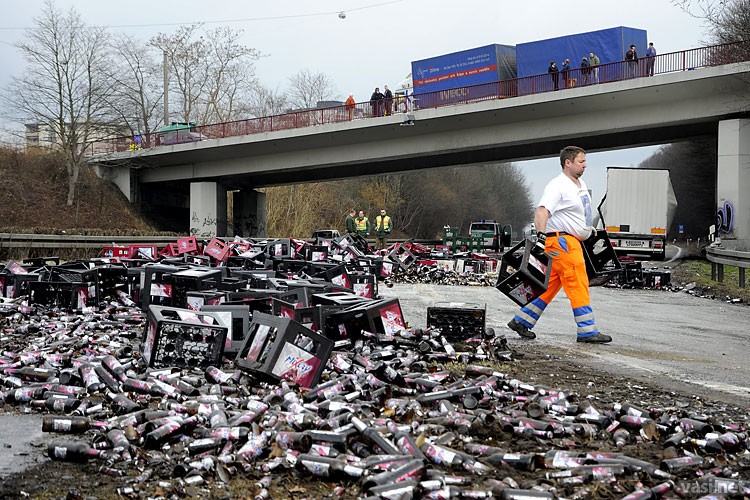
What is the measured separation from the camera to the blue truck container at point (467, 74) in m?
34.5

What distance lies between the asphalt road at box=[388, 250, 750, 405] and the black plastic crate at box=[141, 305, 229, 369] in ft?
11.9

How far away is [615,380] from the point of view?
6.23 meters

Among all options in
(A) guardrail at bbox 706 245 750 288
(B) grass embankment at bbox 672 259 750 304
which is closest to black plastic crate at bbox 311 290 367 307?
(B) grass embankment at bbox 672 259 750 304

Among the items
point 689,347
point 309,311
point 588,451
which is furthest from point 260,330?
point 689,347

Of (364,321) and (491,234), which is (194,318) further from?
(491,234)

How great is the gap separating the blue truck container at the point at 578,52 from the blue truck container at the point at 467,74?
102 cm

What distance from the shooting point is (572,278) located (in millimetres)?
8234

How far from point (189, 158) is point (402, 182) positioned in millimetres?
39149

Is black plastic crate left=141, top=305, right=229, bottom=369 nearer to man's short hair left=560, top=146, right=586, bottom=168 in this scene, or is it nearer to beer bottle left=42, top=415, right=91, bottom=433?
beer bottle left=42, top=415, right=91, bottom=433

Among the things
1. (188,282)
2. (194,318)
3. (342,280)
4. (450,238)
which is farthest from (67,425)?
(450,238)

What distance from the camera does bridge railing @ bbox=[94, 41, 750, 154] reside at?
29234 millimetres

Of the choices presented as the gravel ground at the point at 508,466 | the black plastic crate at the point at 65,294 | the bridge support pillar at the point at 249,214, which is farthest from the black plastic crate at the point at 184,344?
the bridge support pillar at the point at 249,214

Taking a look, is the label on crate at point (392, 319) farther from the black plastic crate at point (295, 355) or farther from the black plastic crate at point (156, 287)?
the black plastic crate at point (156, 287)

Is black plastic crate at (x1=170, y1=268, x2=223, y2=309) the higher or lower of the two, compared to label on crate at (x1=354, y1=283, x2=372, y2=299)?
higher
